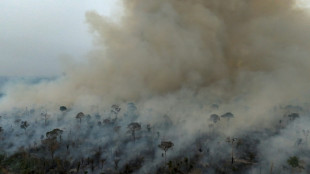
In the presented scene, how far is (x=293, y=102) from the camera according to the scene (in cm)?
11156

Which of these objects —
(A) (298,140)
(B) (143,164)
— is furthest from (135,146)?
(A) (298,140)

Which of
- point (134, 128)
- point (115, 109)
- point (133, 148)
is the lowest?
point (133, 148)

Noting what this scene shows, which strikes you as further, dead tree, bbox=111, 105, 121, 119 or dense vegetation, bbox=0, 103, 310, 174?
dead tree, bbox=111, 105, 121, 119

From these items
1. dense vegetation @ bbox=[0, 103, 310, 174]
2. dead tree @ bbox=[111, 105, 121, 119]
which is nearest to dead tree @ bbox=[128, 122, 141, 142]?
dense vegetation @ bbox=[0, 103, 310, 174]

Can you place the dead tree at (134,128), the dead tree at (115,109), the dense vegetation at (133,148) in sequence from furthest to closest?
the dead tree at (115,109) < the dead tree at (134,128) < the dense vegetation at (133,148)

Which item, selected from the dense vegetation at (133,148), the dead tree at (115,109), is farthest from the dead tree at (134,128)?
the dead tree at (115,109)

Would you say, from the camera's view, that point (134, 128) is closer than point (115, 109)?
Yes

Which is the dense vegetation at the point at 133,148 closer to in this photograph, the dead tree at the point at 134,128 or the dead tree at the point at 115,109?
the dead tree at the point at 134,128

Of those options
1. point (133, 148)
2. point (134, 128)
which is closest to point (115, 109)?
point (134, 128)

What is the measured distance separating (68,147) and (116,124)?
77.5 feet

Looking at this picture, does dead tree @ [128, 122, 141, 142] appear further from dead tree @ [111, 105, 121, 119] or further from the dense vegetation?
dead tree @ [111, 105, 121, 119]

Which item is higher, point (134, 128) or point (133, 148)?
point (134, 128)

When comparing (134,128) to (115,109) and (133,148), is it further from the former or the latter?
(115,109)

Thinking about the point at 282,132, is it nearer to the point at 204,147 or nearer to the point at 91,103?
the point at 204,147
